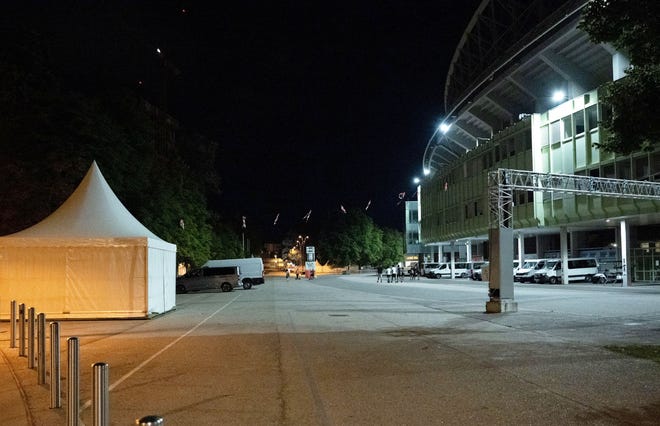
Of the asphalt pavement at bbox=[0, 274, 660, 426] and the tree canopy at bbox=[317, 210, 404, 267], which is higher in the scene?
the tree canopy at bbox=[317, 210, 404, 267]

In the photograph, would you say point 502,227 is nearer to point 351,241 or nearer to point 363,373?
point 363,373

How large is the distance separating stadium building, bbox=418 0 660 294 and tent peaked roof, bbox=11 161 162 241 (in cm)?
1723

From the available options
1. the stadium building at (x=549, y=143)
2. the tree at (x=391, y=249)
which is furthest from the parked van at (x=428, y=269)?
the tree at (x=391, y=249)

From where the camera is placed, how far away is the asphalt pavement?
7.16 meters

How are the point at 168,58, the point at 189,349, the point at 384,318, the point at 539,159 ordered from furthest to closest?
1. the point at 168,58
2. the point at 539,159
3. the point at 384,318
4. the point at 189,349

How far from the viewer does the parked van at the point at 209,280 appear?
41.2 meters

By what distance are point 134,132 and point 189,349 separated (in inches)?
991

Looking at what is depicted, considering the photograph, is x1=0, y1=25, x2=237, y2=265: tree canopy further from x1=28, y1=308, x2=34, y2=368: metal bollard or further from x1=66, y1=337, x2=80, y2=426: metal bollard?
x1=66, y1=337, x2=80, y2=426: metal bollard

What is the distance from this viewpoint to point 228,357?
11.6 m

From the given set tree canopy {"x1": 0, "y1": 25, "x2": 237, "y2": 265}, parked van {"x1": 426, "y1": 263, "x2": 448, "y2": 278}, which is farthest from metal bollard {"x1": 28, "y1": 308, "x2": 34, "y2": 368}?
parked van {"x1": 426, "y1": 263, "x2": 448, "y2": 278}

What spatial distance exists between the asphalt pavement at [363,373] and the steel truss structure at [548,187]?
517cm

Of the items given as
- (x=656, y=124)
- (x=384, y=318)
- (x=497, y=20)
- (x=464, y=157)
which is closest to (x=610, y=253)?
(x=464, y=157)

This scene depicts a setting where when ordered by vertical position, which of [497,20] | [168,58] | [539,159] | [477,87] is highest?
[168,58]

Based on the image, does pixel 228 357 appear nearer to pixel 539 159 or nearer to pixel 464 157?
pixel 539 159
